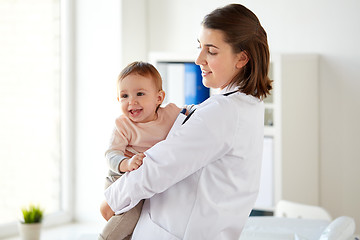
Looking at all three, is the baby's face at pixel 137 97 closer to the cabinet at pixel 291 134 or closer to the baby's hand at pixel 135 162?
the baby's hand at pixel 135 162

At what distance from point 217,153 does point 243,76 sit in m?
0.25

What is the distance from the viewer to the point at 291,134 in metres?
3.33

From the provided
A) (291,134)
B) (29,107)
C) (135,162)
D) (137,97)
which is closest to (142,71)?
(137,97)

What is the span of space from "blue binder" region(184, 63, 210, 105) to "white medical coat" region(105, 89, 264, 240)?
2.15 metres

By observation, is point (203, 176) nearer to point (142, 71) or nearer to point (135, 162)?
point (135, 162)

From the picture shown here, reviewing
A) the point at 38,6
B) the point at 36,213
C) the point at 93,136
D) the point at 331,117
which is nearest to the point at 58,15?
the point at 38,6

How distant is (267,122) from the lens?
3363mm

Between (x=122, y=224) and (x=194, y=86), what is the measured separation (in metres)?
2.18

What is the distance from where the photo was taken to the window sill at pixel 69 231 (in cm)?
360

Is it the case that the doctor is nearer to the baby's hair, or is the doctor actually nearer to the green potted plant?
the baby's hair

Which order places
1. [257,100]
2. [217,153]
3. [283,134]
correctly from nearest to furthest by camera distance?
[217,153]
[257,100]
[283,134]

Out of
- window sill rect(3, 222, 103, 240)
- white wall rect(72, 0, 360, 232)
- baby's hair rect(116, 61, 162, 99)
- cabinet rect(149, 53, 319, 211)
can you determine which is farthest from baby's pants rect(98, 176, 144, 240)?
white wall rect(72, 0, 360, 232)

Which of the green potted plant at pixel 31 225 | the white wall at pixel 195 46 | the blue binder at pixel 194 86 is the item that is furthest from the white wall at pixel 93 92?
the green potted plant at pixel 31 225

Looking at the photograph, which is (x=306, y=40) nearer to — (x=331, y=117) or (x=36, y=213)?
(x=331, y=117)
